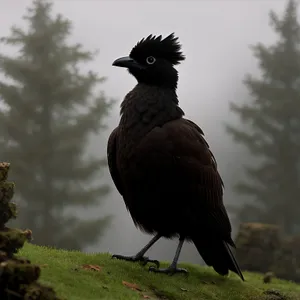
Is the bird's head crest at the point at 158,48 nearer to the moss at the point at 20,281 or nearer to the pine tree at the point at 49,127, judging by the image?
the moss at the point at 20,281

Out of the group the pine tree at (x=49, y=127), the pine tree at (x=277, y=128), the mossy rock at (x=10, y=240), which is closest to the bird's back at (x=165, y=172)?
the mossy rock at (x=10, y=240)

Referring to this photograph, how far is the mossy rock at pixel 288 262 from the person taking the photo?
12788mm

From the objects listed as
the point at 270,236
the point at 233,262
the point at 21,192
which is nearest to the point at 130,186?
the point at 233,262

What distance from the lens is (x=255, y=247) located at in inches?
494

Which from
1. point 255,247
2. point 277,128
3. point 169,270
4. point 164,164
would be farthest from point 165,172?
point 277,128

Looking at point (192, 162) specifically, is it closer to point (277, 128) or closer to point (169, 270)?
point (169, 270)

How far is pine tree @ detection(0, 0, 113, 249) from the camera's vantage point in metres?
17.4

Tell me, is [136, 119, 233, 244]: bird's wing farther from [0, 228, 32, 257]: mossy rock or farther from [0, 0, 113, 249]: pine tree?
[0, 0, 113, 249]: pine tree

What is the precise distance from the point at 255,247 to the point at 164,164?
26.2 feet

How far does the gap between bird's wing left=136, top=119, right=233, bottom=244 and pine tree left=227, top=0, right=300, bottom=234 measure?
14651 millimetres

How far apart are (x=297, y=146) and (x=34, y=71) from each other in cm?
1073

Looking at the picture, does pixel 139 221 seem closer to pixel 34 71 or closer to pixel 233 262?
pixel 233 262

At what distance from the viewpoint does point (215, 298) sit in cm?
573

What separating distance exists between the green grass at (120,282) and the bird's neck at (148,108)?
1.63 metres
